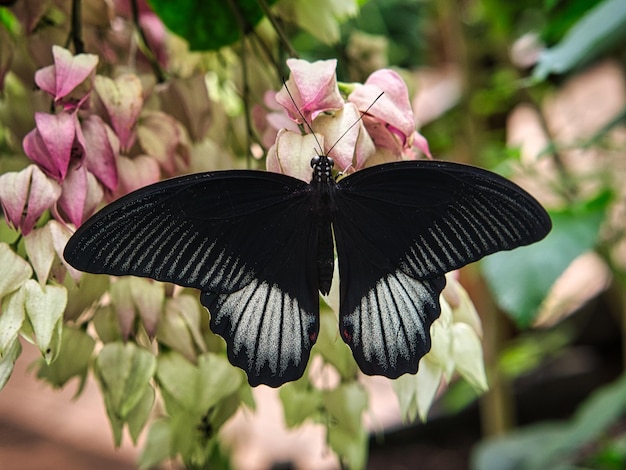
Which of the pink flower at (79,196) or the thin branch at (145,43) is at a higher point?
the thin branch at (145,43)

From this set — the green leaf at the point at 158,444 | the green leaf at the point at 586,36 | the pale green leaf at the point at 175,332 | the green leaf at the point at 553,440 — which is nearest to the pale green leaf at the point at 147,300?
the pale green leaf at the point at 175,332

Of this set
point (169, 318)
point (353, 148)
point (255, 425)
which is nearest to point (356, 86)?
point (353, 148)

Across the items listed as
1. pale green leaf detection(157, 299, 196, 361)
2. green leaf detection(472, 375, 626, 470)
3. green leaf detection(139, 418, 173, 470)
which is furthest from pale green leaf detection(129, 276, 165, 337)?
green leaf detection(472, 375, 626, 470)

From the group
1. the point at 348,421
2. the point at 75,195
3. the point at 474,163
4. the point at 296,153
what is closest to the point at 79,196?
the point at 75,195

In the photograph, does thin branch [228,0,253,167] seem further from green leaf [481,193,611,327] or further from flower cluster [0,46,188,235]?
green leaf [481,193,611,327]

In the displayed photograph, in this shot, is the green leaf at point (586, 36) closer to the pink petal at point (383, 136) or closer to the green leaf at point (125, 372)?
the pink petal at point (383, 136)

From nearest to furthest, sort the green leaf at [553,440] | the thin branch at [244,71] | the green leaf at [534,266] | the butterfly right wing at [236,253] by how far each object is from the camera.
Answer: the butterfly right wing at [236,253] → the thin branch at [244,71] → the green leaf at [534,266] → the green leaf at [553,440]

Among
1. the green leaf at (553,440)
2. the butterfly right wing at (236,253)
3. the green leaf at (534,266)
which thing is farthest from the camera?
the green leaf at (553,440)
